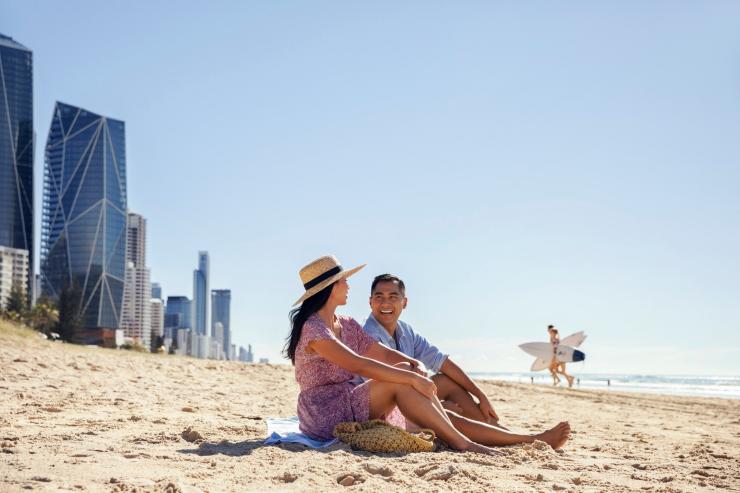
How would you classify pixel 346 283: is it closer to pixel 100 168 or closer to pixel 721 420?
pixel 721 420

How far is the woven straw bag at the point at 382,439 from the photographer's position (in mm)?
3908

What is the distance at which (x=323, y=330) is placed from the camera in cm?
399

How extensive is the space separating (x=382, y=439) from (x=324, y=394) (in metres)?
0.47

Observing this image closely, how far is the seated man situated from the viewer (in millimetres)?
4887

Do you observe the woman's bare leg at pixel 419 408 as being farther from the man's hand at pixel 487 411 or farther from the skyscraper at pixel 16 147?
the skyscraper at pixel 16 147

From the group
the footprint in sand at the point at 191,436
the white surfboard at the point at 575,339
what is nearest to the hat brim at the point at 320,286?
the footprint in sand at the point at 191,436

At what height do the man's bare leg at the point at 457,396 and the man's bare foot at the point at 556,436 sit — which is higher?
the man's bare leg at the point at 457,396

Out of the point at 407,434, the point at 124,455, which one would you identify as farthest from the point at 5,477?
the point at 407,434

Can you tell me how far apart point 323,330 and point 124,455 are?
1.20m

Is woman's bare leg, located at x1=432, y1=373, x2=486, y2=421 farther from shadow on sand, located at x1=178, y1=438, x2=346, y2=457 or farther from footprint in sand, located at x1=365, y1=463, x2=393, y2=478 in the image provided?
footprint in sand, located at x1=365, y1=463, x2=393, y2=478

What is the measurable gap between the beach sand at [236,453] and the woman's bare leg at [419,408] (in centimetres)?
21

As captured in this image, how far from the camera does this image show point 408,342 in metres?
5.18

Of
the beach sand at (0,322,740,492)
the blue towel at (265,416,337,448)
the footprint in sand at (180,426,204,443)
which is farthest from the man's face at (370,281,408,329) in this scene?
the footprint in sand at (180,426,204,443)

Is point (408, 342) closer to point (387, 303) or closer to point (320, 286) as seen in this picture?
point (387, 303)
